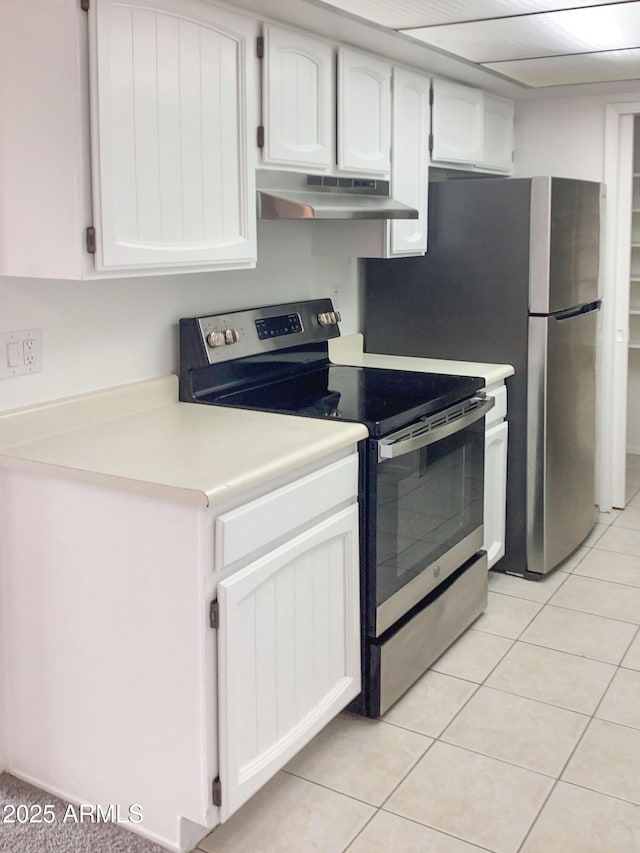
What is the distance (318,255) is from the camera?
3.31m

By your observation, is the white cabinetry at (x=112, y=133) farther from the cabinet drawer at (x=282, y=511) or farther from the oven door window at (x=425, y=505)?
the oven door window at (x=425, y=505)

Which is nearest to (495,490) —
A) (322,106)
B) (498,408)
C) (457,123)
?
(498,408)

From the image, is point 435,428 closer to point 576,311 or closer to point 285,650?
point 285,650

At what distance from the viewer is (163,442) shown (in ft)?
7.22

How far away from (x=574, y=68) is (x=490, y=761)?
264 cm

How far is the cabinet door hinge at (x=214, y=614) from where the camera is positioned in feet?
6.15

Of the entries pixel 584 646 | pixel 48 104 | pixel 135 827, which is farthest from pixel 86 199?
pixel 584 646

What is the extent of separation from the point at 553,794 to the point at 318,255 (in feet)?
6.44

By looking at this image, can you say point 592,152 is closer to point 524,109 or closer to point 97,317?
point 524,109

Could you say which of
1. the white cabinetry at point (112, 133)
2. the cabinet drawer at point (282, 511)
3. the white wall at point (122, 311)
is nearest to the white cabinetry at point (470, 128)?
the white wall at point (122, 311)

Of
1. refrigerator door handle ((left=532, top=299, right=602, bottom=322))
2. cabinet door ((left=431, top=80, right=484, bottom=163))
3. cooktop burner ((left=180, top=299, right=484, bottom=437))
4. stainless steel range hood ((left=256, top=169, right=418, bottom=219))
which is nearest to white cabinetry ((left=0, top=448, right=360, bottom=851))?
cooktop burner ((left=180, top=299, right=484, bottom=437))

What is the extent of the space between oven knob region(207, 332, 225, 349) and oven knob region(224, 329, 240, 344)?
2 cm

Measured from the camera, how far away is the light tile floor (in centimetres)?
207

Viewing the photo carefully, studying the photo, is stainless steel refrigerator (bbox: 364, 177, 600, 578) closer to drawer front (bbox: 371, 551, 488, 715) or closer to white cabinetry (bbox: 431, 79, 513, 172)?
white cabinetry (bbox: 431, 79, 513, 172)
